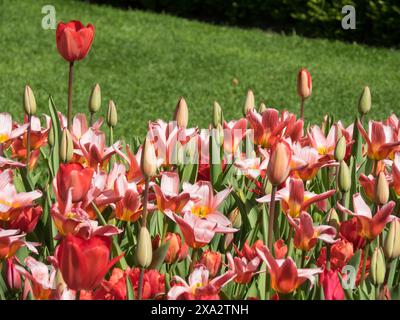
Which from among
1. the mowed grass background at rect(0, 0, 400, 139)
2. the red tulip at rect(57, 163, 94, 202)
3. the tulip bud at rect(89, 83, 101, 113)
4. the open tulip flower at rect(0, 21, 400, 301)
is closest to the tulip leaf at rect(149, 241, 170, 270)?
the open tulip flower at rect(0, 21, 400, 301)

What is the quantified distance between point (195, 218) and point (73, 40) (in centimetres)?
76

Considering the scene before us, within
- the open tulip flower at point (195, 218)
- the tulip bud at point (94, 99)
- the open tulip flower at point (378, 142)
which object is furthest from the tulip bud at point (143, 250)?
the tulip bud at point (94, 99)

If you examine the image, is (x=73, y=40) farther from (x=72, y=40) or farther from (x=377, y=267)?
(x=377, y=267)

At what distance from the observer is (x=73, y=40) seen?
92.0 inches

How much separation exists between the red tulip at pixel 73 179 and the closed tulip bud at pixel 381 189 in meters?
0.59

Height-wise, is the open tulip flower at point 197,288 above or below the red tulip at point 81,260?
below

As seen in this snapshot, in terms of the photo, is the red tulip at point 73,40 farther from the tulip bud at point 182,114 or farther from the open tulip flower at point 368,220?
the open tulip flower at point 368,220

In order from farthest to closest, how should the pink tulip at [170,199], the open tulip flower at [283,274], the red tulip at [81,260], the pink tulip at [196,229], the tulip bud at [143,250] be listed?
the pink tulip at [170,199] < the pink tulip at [196,229] < the open tulip flower at [283,274] < the tulip bud at [143,250] < the red tulip at [81,260]

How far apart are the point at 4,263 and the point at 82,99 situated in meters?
5.52

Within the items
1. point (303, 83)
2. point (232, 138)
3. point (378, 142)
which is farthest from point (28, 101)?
point (378, 142)

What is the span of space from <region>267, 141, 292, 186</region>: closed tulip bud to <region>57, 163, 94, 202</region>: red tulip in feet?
1.23

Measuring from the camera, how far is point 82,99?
23.8 feet

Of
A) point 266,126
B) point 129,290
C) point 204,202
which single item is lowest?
point 129,290

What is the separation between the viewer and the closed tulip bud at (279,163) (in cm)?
169
